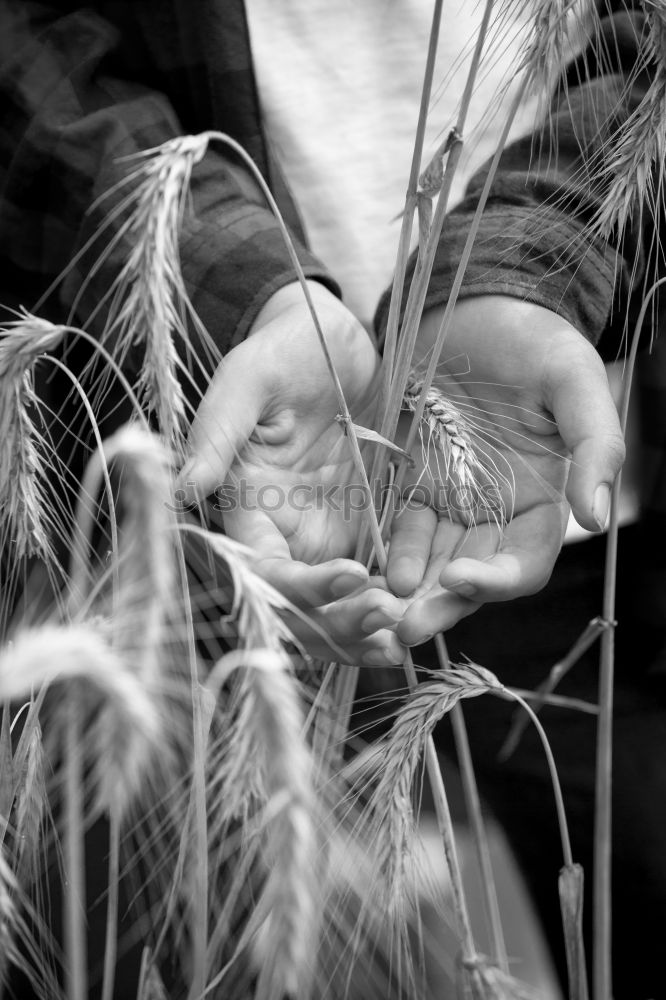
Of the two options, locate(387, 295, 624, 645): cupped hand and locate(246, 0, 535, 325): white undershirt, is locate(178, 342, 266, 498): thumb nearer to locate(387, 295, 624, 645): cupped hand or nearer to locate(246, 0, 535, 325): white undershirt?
locate(387, 295, 624, 645): cupped hand

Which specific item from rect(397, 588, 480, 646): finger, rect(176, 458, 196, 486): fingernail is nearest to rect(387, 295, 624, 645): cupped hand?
rect(397, 588, 480, 646): finger

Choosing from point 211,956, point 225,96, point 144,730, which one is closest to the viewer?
point 144,730

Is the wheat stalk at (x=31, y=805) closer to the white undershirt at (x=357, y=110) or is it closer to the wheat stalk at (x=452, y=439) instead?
the wheat stalk at (x=452, y=439)

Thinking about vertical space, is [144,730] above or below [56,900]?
above

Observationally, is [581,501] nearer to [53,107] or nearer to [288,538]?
[288,538]

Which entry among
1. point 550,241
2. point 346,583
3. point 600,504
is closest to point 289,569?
point 346,583

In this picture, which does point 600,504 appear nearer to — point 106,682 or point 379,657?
point 379,657

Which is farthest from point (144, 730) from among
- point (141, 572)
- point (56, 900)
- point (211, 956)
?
point (56, 900)
